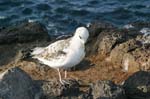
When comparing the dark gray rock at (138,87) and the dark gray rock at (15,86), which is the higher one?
the dark gray rock at (15,86)

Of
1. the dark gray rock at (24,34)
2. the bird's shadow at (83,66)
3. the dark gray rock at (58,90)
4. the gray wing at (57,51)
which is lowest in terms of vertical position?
the bird's shadow at (83,66)

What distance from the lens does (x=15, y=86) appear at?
36.4ft

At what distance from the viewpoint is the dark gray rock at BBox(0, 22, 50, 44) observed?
16.9m

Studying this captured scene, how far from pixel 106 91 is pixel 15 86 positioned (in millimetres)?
1926

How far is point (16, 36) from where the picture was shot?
16.9 m

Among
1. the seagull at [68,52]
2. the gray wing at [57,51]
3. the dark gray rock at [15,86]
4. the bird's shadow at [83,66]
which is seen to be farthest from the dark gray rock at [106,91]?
the bird's shadow at [83,66]

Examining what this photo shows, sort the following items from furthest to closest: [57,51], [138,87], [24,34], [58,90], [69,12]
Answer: [69,12]
[24,34]
[57,51]
[138,87]
[58,90]

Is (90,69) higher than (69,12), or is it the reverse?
(69,12)

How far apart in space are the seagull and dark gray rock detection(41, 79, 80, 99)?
0.67 feet

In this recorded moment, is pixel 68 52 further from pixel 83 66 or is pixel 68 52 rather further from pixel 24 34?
pixel 24 34

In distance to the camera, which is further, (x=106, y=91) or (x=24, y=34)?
(x=24, y=34)

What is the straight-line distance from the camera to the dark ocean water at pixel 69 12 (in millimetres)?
22203

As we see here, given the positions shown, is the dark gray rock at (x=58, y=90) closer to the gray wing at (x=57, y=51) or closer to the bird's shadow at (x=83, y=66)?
the gray wing at (x=57, y=51)

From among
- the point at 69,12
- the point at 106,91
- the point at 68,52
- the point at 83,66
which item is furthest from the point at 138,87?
the point at 69,12
